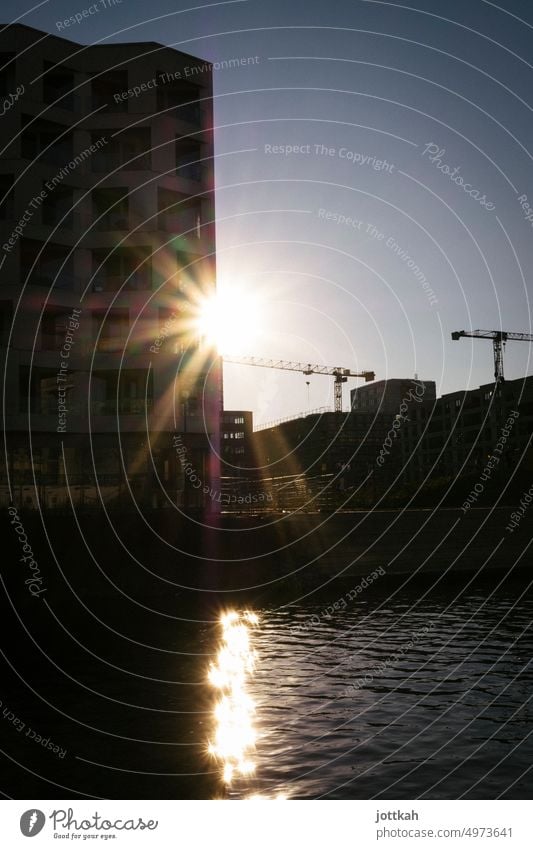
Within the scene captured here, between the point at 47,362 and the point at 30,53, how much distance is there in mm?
21699

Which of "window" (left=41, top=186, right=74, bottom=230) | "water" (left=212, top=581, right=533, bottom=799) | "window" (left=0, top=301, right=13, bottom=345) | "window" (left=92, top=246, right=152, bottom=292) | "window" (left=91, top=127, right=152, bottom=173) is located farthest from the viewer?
"window" (left=91, top=127, right=152, bottom=173)

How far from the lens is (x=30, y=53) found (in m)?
60.1

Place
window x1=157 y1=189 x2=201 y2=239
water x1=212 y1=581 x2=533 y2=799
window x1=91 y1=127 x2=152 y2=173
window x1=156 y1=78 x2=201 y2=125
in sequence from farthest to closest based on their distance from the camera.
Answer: window x1=156 y1=78 x2=201 y2=125
window x1=157 y1=189 x2=201 y2=239
window x1=91 y1=127 x2=152 y2=173
water x1=212 y1=581 x2=533 y2=799

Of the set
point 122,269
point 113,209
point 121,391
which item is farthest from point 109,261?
point 121,391

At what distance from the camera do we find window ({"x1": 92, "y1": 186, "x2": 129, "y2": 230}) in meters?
62.0

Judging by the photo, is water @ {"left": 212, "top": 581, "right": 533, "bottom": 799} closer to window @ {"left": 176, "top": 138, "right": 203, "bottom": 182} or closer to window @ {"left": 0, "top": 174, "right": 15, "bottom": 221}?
window @ {"left": 0, "top": 174, "right": 15, "bottom": 221}

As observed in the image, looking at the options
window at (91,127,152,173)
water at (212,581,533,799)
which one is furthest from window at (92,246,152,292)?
water at (212,581,533,799)

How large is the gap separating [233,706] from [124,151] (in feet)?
167

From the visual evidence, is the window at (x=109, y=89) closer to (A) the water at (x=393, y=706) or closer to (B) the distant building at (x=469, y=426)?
(A) the water at (x=393, y=706)

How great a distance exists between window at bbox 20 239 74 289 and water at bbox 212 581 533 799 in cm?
3346
